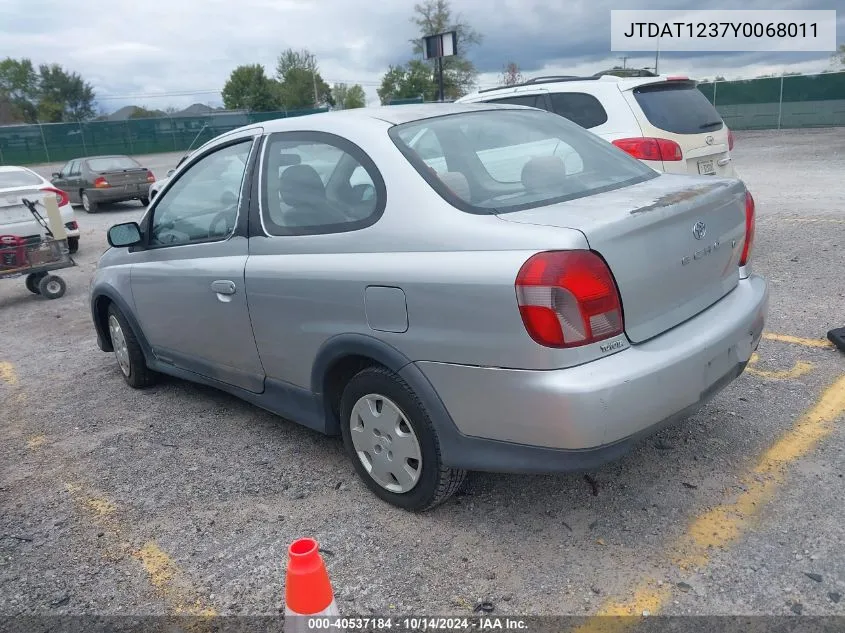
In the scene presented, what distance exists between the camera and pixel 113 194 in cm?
1680

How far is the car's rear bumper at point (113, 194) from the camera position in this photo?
16714 mm

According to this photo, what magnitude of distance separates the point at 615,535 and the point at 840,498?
975 mm

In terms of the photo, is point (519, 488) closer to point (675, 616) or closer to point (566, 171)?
point (675, 616)

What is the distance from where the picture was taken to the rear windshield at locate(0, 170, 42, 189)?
32.7 feet

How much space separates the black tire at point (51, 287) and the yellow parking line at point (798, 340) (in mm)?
7706

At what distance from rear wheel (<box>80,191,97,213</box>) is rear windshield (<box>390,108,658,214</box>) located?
15.9 meters

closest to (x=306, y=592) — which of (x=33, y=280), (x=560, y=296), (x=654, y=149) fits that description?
(x=560, y=296)

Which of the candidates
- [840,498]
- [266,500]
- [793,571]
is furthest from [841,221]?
[266,500]

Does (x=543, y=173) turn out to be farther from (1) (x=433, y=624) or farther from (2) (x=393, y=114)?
(1) (x=433, y=624)

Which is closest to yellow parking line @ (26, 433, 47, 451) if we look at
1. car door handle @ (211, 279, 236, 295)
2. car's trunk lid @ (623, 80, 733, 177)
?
car door handle @ (211, 279, 236, 295)

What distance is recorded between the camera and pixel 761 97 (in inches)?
1102

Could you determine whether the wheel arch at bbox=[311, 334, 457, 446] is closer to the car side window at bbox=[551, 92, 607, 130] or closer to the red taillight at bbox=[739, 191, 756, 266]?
the red taillight at bbox=[739, 191, 756, 266]

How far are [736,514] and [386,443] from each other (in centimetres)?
148

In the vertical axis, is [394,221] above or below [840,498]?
above
